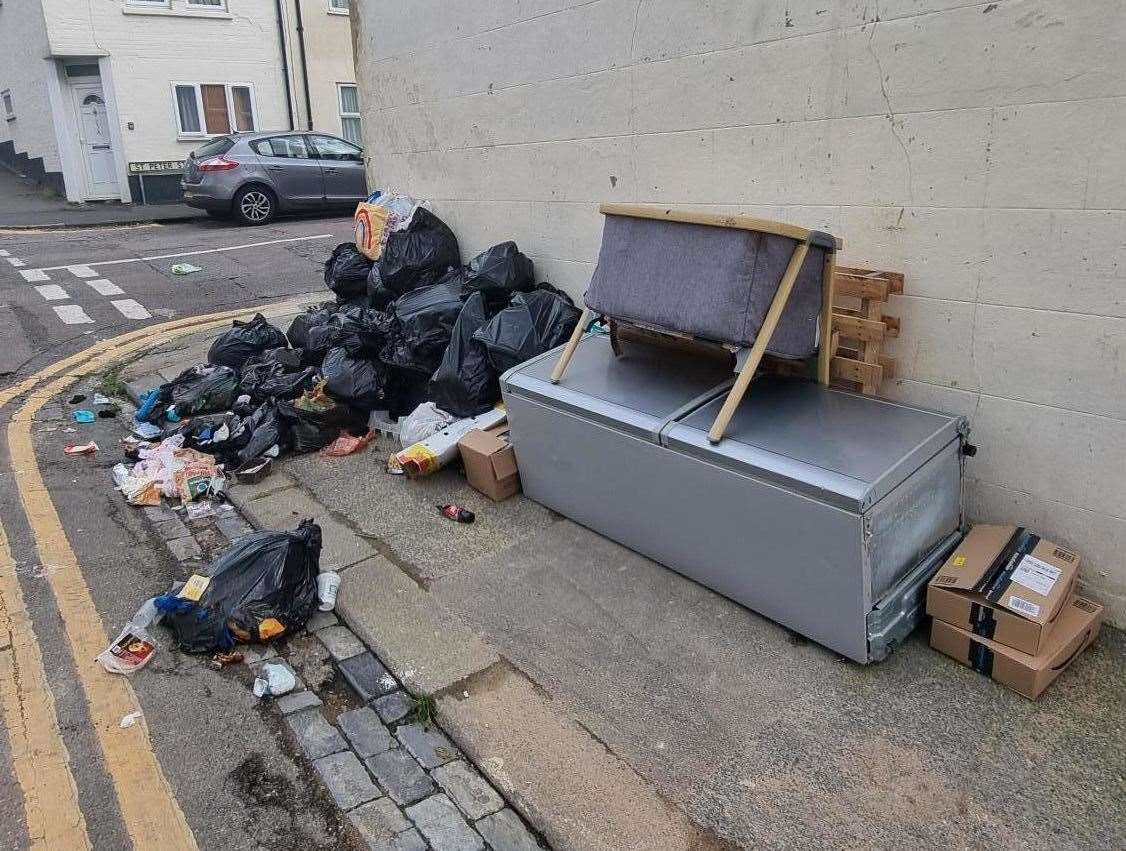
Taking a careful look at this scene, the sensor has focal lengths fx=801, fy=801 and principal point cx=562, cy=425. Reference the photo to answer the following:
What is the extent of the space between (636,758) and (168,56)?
18.0 m

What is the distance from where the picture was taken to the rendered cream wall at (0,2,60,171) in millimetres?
16141

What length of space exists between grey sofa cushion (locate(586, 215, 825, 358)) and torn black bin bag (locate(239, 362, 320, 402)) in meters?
2.60

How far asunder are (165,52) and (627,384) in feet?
54.6

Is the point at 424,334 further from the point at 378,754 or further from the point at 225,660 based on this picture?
the point at 378,754

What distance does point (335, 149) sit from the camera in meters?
14.8

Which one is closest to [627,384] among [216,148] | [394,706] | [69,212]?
[394,706]

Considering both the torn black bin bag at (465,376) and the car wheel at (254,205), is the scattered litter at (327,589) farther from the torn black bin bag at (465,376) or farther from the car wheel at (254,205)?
the car wheel at (254,205)

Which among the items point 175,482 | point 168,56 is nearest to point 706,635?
point 175,482

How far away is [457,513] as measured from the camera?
4203 millimetres

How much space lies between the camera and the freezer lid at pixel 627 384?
11.3ft

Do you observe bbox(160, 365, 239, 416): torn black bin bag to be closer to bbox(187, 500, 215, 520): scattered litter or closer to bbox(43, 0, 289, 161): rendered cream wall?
bbox(187, 500, 215, 520): scattered litter

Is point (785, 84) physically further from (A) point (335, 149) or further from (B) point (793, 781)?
(A) point (335, 149)

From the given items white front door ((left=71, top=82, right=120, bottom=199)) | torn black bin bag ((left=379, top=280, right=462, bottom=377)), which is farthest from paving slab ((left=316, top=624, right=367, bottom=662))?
white front door ((left=71, top=82, right=120, bottom=199))

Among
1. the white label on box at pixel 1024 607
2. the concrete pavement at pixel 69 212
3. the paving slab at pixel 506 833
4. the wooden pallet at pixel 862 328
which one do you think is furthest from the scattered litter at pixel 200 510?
the concrete pavement at pixel 69 212
